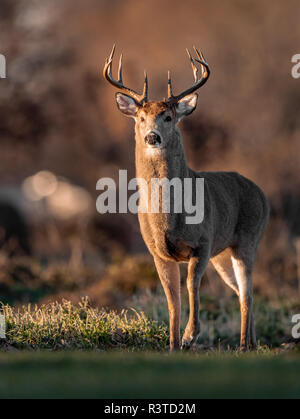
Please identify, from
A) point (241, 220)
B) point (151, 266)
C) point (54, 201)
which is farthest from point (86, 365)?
point (54, 201)

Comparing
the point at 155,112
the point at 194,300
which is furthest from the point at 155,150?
the point at 194,300

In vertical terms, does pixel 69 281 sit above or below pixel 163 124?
below

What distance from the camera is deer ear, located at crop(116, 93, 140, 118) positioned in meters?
8.55

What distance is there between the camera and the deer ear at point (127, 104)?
8.55 meters

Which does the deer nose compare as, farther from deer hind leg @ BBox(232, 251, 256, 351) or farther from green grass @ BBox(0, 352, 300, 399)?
green grass @ BBox(0, 352, 300, 399)

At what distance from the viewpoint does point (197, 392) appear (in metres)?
4.18

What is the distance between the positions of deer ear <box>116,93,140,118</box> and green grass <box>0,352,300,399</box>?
368cm

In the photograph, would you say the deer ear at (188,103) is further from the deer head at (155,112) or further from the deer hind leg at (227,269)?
the deer hind leg at (227,269)

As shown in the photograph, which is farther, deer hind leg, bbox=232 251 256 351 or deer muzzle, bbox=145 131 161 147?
deer hind leg, bbox=232 251 256 351

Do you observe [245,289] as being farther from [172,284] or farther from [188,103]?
[188,103]

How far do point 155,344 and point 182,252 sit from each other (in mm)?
1340

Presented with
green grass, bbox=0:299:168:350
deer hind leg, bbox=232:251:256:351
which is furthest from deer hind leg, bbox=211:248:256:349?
green grass, bbox=0:299:168:350

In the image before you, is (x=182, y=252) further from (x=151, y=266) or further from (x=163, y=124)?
(x=151, y=266)

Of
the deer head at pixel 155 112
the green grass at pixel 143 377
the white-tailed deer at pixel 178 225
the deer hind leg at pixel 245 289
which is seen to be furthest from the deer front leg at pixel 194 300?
the green grass at pixel 143 377
